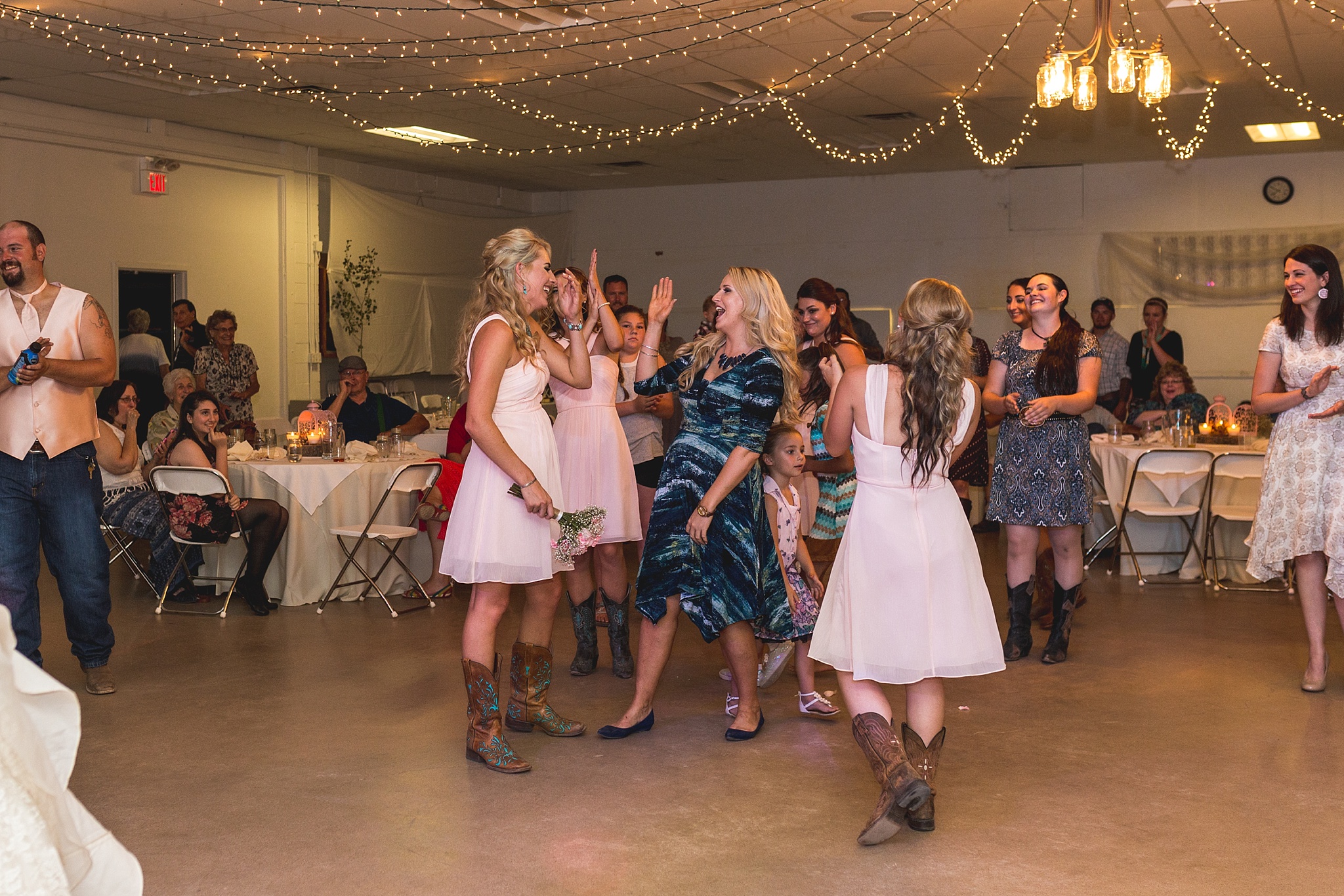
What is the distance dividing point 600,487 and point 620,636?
64cm

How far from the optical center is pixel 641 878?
322cm

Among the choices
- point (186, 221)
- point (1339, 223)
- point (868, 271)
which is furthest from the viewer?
point (868, 271)

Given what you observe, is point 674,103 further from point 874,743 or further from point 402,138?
point 874,743

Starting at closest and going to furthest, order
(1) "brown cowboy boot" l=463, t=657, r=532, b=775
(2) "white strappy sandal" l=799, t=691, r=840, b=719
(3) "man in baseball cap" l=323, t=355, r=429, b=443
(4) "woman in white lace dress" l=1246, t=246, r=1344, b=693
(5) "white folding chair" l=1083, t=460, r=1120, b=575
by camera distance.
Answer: (1) "brown cowboy boot" l=463, t=657, r=532, b=775 < (2) "white strappy sandal" l=799, t=691, r=840, b=719 < (4) "woman in white lace dress" l=1246, t=246, r=1344, b=693 < (5) "white folding chair" l=1083, t=460, r=1120, b=575 < (3) "man in baseball cap" l=323, t=355, r=429, b=443

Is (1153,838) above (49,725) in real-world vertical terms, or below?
below

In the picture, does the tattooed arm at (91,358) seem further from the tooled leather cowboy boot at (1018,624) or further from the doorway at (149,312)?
the doorway at (149,312)

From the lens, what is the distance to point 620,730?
14.4 ft

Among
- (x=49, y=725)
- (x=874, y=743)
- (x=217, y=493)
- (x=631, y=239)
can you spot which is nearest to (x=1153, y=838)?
(x=874, y=743)

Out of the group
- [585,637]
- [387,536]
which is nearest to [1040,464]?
[585,637]

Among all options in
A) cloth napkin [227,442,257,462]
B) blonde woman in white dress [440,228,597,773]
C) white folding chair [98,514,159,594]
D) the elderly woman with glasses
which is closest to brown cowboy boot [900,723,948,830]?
blonde woman in white dress [440,228,597,773]

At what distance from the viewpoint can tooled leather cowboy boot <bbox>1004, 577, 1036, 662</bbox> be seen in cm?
552

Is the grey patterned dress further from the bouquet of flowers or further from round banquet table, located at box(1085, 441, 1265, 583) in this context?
round banquet table, located at box(1085, 441, 1265, 583)

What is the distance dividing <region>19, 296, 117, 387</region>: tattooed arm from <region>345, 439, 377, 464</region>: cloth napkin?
92.4 inches

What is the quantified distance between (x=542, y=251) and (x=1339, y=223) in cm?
1072
